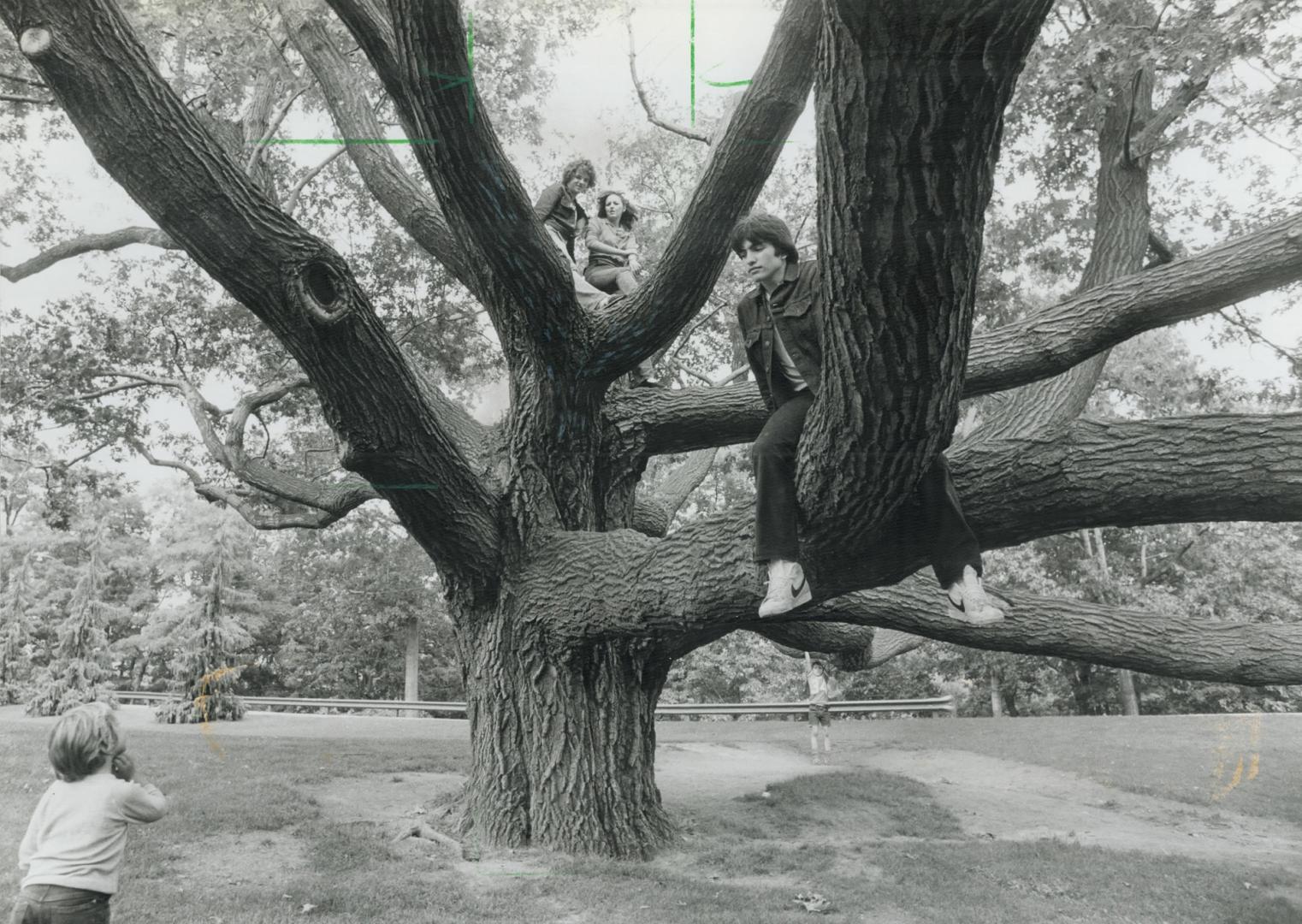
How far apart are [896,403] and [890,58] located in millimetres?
1249

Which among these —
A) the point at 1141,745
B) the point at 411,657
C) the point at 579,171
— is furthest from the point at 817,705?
the point at 411,657

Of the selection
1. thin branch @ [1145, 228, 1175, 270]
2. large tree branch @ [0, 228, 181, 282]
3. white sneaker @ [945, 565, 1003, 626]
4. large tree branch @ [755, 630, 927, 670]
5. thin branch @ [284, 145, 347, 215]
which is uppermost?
thin branch @ [284, 145, 347, 215]

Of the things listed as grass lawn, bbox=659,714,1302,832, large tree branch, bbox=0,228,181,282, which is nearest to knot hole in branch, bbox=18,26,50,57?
large tree branch, bbox=0,228,181,282

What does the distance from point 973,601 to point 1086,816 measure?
6353 mm

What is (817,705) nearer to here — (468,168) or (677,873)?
(677,873)

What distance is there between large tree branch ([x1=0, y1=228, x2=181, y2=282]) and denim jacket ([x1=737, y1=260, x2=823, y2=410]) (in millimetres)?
7648

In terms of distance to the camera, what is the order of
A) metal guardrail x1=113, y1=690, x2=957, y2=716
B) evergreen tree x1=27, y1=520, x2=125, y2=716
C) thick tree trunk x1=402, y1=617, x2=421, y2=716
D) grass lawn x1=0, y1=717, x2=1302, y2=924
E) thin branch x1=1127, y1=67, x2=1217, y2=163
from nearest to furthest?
grass lawn x1=0, y1=717, x2=1302, y2=924 → thin branch x1=1127, y1=67, x2=1217, y2=163 → evergreen tree x1=27, y1=520, x2=125, y2=716 → metal guardrail x1=113, y1=690, x2=957, y2=716 → thick tree trunk x1=402, y1=617, x2=421, y2=716

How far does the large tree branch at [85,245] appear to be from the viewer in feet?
27.8

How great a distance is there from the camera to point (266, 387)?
9023 mm

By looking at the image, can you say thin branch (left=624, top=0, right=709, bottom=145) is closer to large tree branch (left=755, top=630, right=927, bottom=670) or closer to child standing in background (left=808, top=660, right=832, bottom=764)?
large tree branch (left=755, top=630, right=927, bottom=670)

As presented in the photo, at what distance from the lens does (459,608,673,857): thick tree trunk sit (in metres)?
5.51

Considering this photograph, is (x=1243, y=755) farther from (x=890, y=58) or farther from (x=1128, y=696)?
(x=890, y=58)

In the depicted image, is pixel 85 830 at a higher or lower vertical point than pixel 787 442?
lower

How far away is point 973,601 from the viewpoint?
3.01 meters
